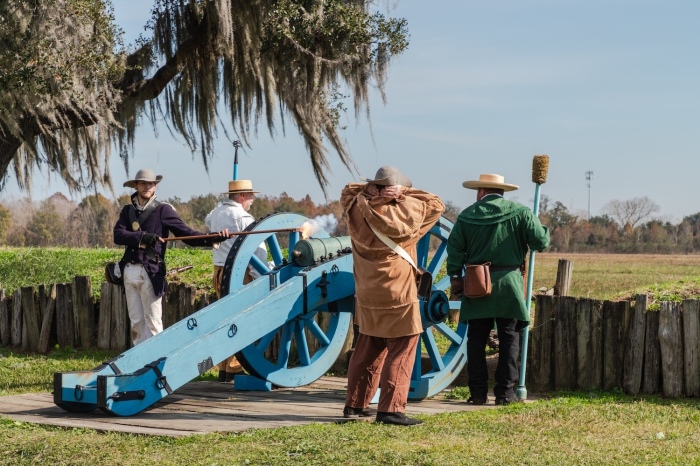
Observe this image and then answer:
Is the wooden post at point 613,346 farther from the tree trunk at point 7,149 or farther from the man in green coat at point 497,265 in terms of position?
the tree trunk at point 7,149

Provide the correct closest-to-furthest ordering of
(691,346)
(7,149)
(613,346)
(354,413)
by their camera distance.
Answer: (354,413) < (691,346) < (613,346) < (7,149)

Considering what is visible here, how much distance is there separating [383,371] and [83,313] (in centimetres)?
582

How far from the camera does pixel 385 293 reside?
7.15m

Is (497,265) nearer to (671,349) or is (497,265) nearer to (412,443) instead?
(671,349)

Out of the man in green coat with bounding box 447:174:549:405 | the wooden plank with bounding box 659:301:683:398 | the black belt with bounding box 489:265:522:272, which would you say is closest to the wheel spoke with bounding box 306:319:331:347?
the man in green coat with bounding box 447:174:549:405

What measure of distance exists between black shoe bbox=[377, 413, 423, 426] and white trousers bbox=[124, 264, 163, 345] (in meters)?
2.73

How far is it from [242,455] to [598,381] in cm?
380

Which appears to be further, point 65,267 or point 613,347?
point 65,267

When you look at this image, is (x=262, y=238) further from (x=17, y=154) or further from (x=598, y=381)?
(x=17, y=154)

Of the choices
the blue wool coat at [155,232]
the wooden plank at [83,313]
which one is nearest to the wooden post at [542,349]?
the blue wool coat at [155,232]

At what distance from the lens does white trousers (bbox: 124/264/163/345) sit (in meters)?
9.05

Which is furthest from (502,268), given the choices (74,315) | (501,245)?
(74,315)

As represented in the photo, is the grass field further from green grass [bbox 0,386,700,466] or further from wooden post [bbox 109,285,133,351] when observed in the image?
wooden post [bbox 109,285,133,351]

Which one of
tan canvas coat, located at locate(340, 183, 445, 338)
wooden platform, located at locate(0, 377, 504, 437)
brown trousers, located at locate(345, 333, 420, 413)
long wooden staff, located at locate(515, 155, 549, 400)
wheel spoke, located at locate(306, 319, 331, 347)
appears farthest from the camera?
wheel spoke, located at locate(306, 319, 331, 347)
